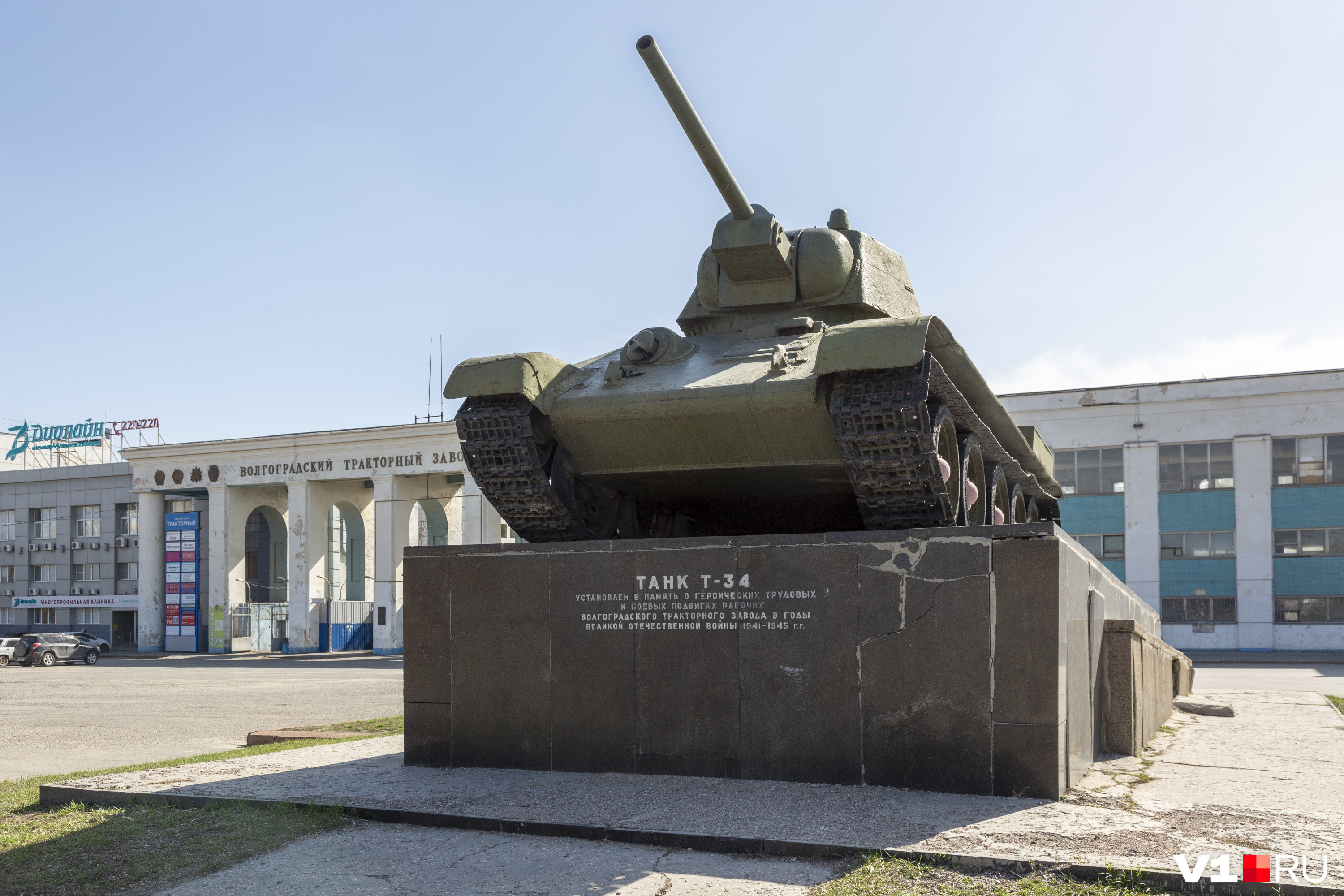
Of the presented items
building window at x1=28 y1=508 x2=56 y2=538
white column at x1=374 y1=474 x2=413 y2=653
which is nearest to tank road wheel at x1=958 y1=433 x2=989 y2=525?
white column at x1=374 y1=474 x2=413 y2=653

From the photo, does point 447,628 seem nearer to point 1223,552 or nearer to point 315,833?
point 315,833

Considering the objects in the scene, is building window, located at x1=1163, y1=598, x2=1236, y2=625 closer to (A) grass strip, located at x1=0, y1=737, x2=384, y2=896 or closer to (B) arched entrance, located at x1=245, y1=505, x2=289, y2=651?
(B) arched entrance, located at x1=245, y1=505, x2=289, y2=651

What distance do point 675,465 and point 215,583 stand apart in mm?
35056

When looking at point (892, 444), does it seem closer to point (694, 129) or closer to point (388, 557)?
point (694, 129)

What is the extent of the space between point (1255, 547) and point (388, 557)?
26.2 metres

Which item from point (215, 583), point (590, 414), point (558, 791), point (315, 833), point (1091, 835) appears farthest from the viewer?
point (215, 583)

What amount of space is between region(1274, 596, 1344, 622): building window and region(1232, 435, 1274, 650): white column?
26cm

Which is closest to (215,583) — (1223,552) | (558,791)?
(1223,552)

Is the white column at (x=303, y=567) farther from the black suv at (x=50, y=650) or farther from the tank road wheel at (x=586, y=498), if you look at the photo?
the tank road wheel at (x=586, y=498)

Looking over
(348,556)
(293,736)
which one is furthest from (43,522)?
(293,736)

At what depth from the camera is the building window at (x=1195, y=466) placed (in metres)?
32.8

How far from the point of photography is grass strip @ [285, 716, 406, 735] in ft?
39.9

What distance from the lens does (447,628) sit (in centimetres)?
857

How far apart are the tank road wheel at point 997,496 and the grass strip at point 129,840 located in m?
6.83
